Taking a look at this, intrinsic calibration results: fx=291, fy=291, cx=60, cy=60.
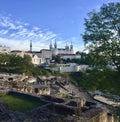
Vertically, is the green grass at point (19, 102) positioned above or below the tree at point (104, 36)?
below

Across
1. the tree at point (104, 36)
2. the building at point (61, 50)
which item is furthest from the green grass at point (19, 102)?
the building at point (61, 50)

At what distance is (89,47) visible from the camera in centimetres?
1491

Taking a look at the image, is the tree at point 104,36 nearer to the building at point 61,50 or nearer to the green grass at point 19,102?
the green grass at point 19,102

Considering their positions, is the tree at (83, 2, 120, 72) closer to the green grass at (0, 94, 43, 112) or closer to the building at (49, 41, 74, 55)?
the green grass at (0, 94, 43, 112)

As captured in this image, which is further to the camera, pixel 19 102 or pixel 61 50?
pixel 61 50

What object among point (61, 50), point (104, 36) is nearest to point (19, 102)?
point (104, 36)

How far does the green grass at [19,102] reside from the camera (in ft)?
50.8

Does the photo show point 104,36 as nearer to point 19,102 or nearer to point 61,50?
point 19,102

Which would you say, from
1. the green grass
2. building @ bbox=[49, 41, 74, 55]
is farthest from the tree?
building @ bbox=[49, 41, 74, 55]

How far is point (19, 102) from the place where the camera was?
1692 centimetres

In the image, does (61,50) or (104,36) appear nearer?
(104,36)

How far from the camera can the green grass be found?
1549 cm

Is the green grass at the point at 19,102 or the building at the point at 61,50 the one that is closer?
the green grass at the point at 19,102

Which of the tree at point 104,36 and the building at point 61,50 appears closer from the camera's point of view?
the tree at point 104,36
